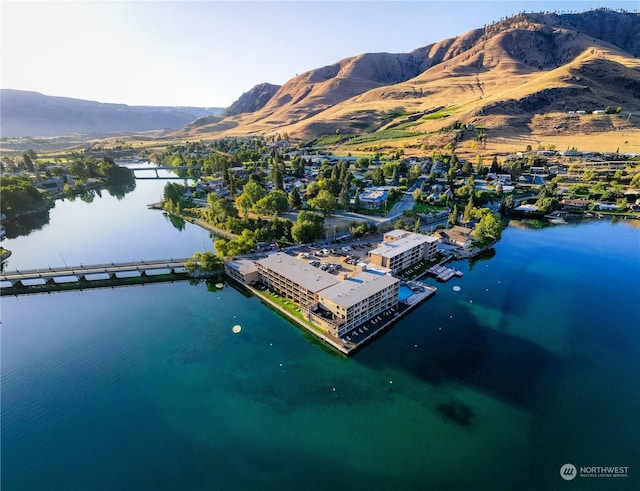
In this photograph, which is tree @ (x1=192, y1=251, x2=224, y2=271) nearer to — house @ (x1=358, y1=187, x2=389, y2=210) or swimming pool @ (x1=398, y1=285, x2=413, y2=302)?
swimming pool @ (x1=398, y1=285, x2=413, y2=302)

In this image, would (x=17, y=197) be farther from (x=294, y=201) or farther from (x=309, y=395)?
(x=309, y=395)

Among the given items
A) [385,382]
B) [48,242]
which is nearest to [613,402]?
[385,382]

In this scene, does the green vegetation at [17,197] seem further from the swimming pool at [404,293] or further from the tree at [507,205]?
the tree at [507,205]

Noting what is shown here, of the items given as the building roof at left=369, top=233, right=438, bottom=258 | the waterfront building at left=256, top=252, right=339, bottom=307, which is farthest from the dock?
the waterfront building at left=256, top=252, right=339, bottom=307

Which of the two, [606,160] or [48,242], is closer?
[48,242]

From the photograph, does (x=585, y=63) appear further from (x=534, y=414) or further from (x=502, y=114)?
(x=534, y=414)

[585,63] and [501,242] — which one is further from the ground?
[585,63]

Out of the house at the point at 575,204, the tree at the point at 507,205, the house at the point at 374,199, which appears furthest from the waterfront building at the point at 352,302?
the house at the point at 575,204
